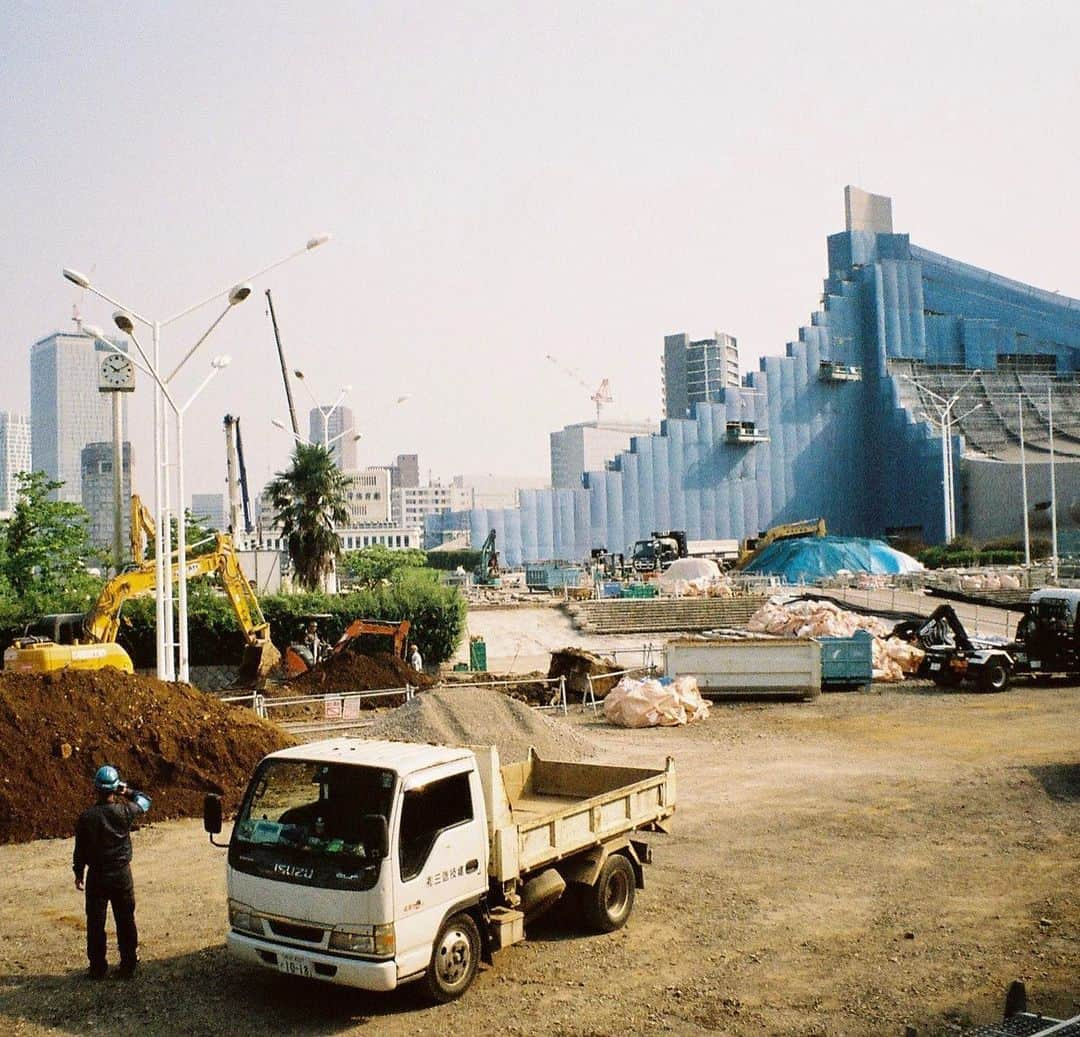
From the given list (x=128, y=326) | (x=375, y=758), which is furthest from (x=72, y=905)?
(x=128, y=326)

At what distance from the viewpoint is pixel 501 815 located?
995cm

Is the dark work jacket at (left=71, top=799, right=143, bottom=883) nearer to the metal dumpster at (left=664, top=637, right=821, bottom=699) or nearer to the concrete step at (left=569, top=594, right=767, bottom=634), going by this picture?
the metal dumpster at (left=664, top=637, right=821, bottom=699)

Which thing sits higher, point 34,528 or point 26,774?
point 34,528

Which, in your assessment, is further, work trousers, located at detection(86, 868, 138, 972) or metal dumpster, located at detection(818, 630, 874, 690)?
metal dumpster, located at detection(818, 630, 874, 690)

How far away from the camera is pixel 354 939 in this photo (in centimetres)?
862

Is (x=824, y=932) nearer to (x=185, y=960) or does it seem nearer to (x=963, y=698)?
(x=185, y=960)

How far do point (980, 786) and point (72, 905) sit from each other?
13174 millimetres

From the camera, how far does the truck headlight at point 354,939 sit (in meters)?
8.58

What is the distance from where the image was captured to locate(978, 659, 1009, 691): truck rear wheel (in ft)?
98.2

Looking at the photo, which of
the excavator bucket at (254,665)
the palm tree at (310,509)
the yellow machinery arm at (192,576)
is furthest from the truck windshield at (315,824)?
the palm tree at (310,509)

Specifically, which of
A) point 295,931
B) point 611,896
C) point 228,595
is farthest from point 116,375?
point 295,931

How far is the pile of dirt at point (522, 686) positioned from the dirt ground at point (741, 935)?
442 inches

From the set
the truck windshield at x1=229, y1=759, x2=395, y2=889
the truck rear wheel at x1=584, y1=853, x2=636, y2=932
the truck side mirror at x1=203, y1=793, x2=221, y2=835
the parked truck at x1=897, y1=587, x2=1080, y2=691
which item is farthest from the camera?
the parked truck at x1=897, y1=587, x2=1080, y2=691

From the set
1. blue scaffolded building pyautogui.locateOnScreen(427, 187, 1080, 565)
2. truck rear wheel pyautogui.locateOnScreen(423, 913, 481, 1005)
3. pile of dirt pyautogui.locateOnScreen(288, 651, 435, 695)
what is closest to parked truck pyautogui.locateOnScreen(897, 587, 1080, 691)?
pile of dirt pyautogui.locateOnScreen(288, 651, 435, 695)
